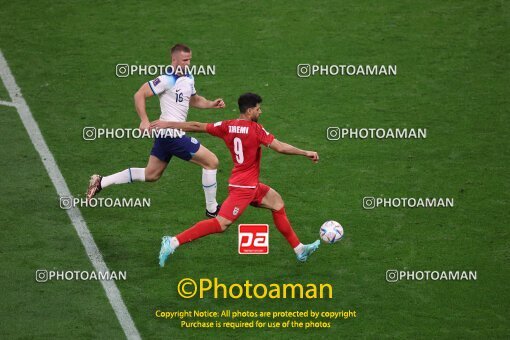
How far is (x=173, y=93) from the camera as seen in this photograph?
49.8 ft

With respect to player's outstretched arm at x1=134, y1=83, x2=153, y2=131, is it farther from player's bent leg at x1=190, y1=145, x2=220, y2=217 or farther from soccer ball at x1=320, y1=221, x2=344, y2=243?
soccer ball at x1=320, y1=221, x2=344, y2=243

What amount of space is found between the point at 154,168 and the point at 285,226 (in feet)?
7.04

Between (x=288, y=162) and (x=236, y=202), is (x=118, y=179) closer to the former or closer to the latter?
(x=236, y=202)

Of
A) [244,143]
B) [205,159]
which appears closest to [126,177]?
[205,159]

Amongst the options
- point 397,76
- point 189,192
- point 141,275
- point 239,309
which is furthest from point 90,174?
point 397,76

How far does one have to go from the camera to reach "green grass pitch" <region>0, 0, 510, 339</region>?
1356 cm

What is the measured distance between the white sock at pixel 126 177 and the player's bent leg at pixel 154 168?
3.7 inches

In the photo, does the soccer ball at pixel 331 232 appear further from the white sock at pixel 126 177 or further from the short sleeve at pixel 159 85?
the short sleeve at pixel 159 85

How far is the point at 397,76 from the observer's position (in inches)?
750

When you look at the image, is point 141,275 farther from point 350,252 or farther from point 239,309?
point 350,252

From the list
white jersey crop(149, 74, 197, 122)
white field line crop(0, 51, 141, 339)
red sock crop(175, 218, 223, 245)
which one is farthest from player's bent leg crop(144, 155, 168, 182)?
red sock crop(175, 218, 223, 245)

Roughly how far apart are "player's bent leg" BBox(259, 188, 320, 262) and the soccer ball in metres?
0.23

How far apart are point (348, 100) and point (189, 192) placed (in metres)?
3.63

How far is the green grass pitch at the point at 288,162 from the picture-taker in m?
13.6
